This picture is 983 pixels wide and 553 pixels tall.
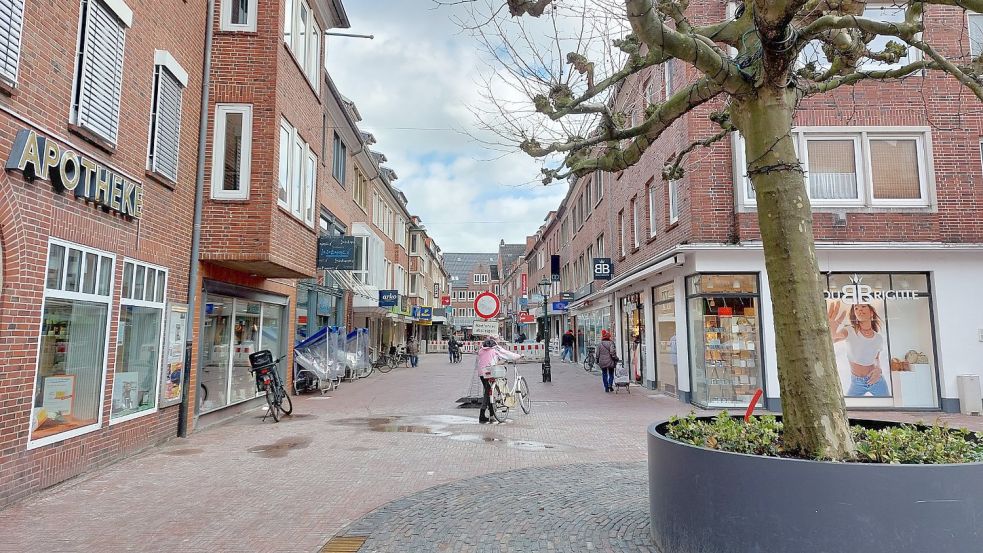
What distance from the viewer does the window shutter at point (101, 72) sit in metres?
6.52

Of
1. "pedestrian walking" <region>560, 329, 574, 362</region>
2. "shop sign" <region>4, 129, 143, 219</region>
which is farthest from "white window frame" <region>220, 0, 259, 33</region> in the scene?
"pedestrian walking" <region>560, 329, 574, 362</region>

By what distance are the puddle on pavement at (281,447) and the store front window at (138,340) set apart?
1.63 m

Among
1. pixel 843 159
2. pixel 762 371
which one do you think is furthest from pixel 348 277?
pixel 843 159

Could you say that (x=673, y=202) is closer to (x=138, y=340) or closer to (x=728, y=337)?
(x=728, y=337)

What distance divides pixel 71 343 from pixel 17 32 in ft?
10.4

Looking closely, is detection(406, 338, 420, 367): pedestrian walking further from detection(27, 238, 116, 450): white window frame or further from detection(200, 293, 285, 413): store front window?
detection(27, 238, 116, 450): white window frame

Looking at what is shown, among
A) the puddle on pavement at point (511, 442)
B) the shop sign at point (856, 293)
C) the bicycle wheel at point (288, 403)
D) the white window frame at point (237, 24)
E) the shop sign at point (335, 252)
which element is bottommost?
the puddle on pavement at point (511, 442)

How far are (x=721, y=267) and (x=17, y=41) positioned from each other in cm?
1175

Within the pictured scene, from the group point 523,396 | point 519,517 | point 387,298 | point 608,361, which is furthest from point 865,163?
point 387,298

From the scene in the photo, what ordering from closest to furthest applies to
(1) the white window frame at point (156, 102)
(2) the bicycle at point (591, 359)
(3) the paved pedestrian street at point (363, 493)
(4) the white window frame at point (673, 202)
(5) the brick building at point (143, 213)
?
1. (3) the paved pedestrian street at point (363, 493)
2. (5) the brick building at point (143, 213)
3. (1) the white window frame at point (156, 102)
4. (4) the white window frame at point (673, 202)
5. (2) the bicycle at point (591, 359)

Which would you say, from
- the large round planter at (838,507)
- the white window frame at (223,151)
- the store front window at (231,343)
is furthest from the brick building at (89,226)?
the large round planter at (838,507)

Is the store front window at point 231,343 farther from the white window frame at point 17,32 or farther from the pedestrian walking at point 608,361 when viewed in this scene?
the pedestrian walking at point 608,361

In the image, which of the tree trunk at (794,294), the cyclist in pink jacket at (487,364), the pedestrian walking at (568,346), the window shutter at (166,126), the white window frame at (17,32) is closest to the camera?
the tree trunk at (794,294)

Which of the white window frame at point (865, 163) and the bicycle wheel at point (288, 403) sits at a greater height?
the white window frame at point (865, 163)
